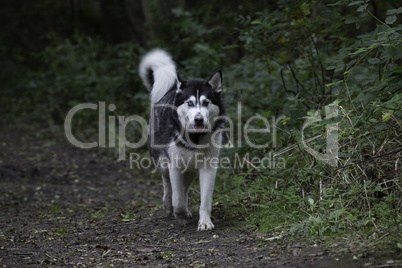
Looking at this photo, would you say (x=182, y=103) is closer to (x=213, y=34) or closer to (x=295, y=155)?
(x=295, y=155)

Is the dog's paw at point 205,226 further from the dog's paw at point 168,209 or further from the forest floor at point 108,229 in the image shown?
the dog's paw at point 168,209

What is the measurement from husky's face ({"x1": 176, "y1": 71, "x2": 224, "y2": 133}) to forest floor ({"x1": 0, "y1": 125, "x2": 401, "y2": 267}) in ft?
3.11

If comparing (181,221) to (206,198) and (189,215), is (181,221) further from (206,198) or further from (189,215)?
(206,198)

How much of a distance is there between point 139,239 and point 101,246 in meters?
0.40

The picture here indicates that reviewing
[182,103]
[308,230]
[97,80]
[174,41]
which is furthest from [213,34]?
[308,230]

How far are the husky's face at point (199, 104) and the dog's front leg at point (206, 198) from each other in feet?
1.31

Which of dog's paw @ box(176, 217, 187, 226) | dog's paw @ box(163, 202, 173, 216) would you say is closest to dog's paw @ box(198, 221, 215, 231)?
dog's paw @ box(176, 217, 187, 226)

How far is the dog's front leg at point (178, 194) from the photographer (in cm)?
475

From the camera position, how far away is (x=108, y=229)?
4.93 meters

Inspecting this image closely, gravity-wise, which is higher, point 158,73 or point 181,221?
point 158,73

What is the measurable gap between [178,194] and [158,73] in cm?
142

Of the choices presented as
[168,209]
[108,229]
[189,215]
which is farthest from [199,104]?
[108,229]

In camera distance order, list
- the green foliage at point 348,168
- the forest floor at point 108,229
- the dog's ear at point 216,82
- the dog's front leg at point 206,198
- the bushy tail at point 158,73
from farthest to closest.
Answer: the bushy tail at point 158,73 → the dog's ear at point 216,82 → the dog's front leg at point 206,198 → the green foliage at point 348,168 → the forest floor at point 108,229

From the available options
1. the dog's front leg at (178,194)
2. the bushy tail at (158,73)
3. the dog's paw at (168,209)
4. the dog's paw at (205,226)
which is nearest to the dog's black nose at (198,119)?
the dog's front leg at (178,194)
